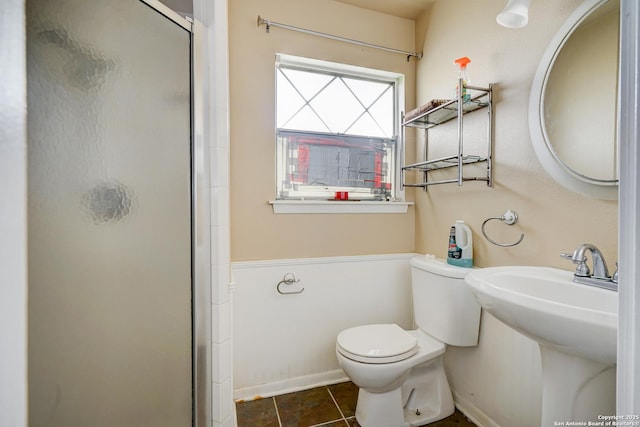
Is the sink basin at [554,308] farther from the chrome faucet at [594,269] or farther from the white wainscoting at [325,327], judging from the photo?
the white wainscoting at [325,327]

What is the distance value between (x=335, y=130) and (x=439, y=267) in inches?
40.6

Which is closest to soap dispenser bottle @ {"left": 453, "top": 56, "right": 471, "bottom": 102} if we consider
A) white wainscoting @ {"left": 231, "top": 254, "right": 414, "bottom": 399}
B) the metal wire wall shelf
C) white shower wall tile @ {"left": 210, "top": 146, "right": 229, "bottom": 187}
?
the metal wire wall shelf

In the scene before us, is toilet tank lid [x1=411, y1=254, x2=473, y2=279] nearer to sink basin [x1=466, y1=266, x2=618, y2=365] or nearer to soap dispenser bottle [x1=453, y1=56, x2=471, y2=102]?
sink basin [x1=466, y1=266, x2=618, y2=365]

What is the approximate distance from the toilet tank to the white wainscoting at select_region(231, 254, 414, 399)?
1.11 ft

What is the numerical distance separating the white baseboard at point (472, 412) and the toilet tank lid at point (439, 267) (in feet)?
2.20

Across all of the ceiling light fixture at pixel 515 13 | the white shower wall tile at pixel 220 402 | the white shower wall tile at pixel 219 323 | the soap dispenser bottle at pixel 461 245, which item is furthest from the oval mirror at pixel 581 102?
the white shower wall tile at pixel 220 402

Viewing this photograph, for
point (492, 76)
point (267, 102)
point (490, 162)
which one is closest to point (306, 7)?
point (267, 102)

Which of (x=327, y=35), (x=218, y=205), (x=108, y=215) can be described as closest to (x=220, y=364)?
(x=218, y=205)

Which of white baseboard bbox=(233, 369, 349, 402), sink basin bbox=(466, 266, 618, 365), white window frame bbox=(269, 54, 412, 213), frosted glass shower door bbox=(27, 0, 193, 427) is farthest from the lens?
white window frame bbox=(269, 54, 412, 213)

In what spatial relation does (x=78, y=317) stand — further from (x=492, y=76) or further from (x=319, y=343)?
(x=492, y=76)

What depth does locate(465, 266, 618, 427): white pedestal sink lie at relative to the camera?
0.66 meters

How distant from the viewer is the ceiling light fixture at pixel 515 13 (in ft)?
3.32

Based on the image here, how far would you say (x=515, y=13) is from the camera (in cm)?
102

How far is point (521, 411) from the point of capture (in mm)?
1170
